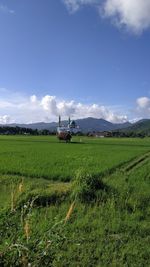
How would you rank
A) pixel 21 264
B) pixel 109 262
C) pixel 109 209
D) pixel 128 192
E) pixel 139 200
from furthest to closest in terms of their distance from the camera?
pixel 128 192
pixel 139 200
pixel 109 209
pixel 109 262
pixel 21 264

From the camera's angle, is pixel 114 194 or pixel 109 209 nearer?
pixel 109 209

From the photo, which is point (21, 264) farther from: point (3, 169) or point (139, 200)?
point (3, 169)

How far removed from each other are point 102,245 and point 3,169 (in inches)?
513

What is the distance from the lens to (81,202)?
515 inches

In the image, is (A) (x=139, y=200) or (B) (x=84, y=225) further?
(A) (x=139, y=200)

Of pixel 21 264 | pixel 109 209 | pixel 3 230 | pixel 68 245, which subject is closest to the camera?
pixel 21 264

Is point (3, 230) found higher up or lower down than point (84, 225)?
higher up

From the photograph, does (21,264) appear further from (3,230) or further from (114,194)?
(114,194)

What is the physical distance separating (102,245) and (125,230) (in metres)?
1.57

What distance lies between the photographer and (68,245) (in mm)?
8875

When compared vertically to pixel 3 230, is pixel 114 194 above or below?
below

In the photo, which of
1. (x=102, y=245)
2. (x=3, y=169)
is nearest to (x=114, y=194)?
(x=102, y=245)

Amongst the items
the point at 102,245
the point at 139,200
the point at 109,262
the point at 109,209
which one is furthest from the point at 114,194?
the point at 109,262

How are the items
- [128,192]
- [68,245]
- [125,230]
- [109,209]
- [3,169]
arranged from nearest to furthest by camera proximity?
[68,245]
[125,230]
[109,209]
[128,192]
[3,169]
